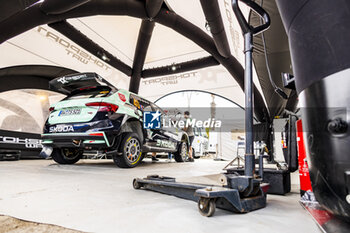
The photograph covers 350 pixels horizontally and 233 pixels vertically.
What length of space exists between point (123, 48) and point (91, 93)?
617 cm

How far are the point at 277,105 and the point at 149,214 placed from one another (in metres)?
6.14

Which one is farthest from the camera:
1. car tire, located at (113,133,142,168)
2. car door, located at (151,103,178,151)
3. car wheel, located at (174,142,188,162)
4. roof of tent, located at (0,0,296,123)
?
car wheel, located at (174,142,188,162)

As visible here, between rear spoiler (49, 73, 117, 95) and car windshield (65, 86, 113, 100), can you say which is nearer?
rear spoiler (49, 73, 117, 95)

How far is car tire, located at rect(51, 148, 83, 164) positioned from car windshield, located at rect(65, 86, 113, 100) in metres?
1.10

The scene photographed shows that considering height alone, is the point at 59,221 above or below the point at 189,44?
below

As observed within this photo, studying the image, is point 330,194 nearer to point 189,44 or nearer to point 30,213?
point 30,213

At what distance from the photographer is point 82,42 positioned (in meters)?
6.84

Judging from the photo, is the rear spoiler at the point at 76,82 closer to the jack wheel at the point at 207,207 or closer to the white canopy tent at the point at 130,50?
the jack wheel at the point at 207,207

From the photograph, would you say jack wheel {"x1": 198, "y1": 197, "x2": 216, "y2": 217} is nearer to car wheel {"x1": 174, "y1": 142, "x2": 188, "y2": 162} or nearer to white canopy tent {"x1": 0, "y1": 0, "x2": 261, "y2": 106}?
white canopy tent {"x1": 0, "y1": 0, "x2": 261, "y2": 106}

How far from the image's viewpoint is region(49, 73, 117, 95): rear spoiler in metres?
3.06

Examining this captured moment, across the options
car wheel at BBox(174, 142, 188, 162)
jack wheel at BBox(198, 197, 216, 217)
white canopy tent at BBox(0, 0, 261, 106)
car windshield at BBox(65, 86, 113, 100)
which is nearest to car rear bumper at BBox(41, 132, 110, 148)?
car windshield at BBox(65, 86, 113, 100)

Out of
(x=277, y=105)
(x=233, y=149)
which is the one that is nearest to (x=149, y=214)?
(x=277, y=105)

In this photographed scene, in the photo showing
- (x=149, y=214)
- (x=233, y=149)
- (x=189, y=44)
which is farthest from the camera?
(x=233, y=149)

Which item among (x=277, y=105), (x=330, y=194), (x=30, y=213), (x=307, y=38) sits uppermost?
(x=277, y=105)
